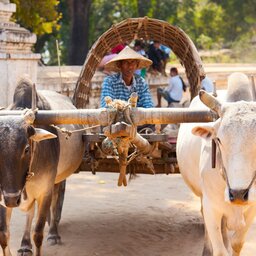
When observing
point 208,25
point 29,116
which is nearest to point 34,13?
point 29,116

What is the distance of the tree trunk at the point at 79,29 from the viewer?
1642 cm

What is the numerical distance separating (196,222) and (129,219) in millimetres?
734

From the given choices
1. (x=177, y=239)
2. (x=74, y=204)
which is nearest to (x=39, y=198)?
(x=177, y=239)

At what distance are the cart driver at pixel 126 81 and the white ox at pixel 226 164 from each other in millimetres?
1129

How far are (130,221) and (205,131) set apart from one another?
2982 mm

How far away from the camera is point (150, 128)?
19.5 ft

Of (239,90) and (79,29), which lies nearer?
(239,90)

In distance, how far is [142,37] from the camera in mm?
6984

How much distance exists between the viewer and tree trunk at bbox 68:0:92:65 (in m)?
16.4

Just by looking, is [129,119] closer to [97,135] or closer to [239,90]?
[239,90]

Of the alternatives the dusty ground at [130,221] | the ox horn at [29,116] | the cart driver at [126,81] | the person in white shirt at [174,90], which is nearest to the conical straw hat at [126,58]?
the cart driver at [126,81]

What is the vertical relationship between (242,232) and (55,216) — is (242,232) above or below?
above

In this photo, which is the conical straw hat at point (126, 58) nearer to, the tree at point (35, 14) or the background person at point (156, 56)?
the background person at point (156, 56)

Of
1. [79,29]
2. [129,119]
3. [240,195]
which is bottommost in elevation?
[240,195]
